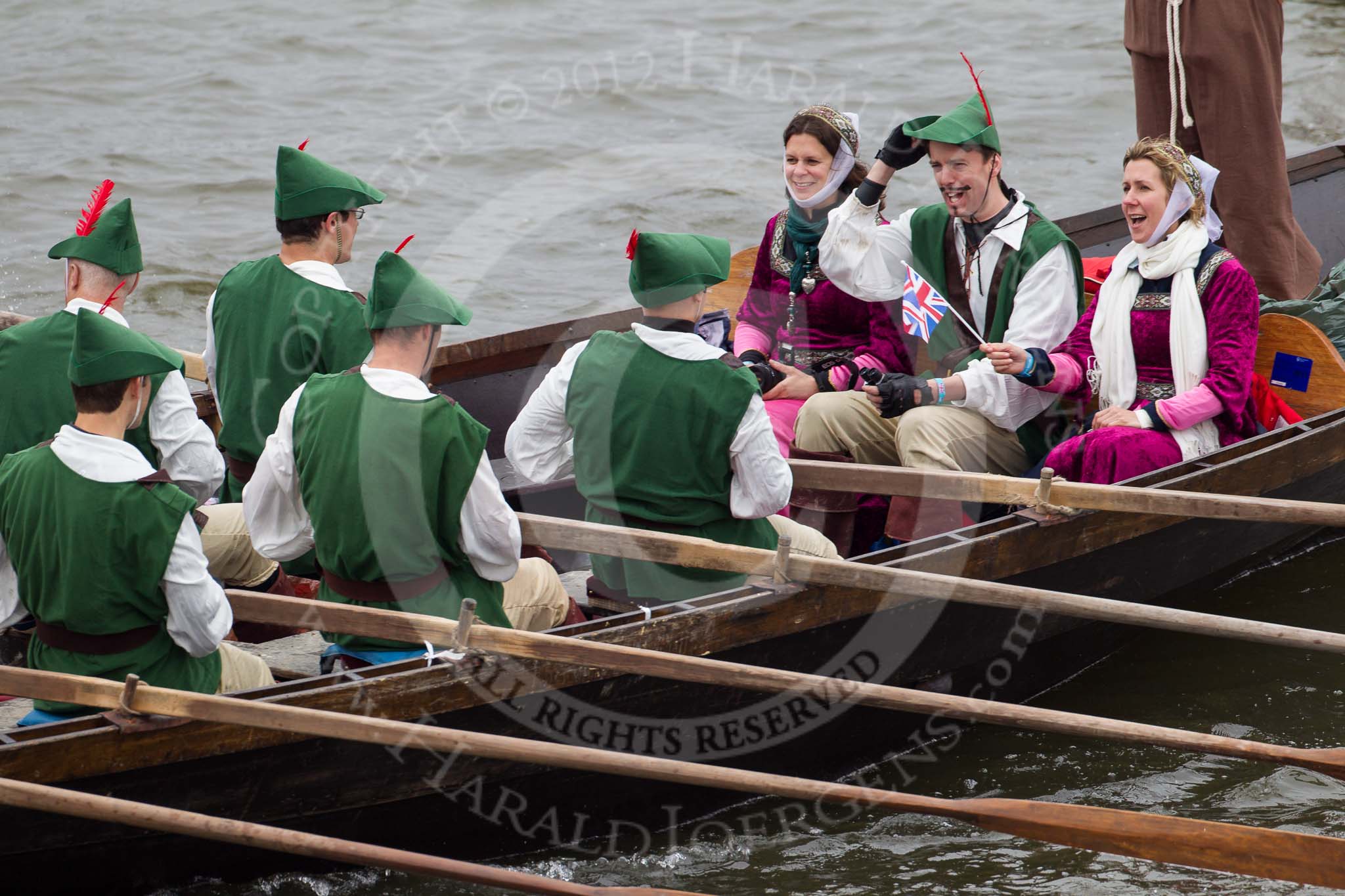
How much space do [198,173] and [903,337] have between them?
8.34 m

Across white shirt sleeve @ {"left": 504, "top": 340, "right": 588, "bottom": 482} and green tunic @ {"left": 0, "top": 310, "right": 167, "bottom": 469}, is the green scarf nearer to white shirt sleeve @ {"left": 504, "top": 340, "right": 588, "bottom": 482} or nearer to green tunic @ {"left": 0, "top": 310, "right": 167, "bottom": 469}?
white shirt sleeve @ {"left": 504, "top": 340, "right": 588, "bottom": 482}

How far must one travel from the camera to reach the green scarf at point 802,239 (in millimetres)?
4996

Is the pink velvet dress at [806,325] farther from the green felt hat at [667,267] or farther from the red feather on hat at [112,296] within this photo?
the red feather on hat at [112,296]

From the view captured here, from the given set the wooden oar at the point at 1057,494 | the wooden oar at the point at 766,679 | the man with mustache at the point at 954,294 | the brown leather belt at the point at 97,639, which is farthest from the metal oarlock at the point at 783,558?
the brown leather belt at the point at 97,639

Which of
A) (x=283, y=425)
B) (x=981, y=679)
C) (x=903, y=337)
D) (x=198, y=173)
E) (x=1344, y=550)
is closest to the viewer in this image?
(x=283, y=425)

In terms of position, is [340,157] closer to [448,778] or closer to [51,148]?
[51,148]

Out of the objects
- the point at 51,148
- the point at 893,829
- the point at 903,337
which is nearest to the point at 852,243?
the point at 903,337

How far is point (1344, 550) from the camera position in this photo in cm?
582

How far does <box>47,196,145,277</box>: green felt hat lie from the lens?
4.20 m

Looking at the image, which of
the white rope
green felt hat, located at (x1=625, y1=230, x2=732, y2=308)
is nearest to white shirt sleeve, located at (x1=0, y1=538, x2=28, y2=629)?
green felt hat, located at (x1=625, y1=230, x2=732, y2=308)

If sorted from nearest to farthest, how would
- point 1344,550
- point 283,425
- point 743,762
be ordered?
point 283,425
point 743,762
point 1344,550

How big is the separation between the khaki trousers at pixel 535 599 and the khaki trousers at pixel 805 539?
0.66 m

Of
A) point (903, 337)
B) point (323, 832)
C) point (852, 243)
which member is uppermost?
point (852, 243)

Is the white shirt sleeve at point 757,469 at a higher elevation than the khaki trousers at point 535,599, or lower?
higher
